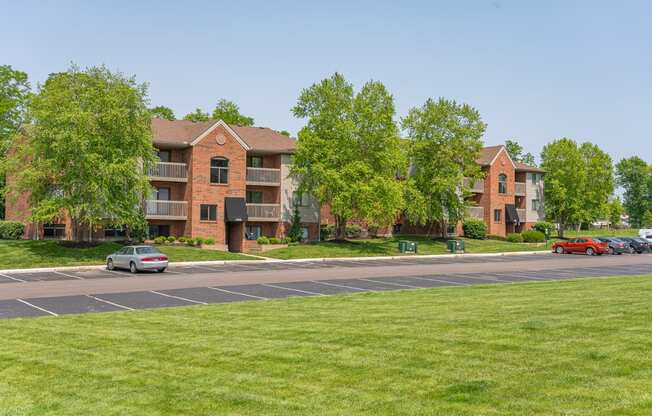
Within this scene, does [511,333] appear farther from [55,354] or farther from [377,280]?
[377,280]

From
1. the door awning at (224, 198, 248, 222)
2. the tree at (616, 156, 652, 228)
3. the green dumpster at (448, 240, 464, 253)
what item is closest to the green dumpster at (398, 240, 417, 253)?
the green dumpster at (448, 240, 464, 253)

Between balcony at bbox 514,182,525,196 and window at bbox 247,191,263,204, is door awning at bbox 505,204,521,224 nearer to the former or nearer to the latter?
balcony at bbox 514,182,525,196

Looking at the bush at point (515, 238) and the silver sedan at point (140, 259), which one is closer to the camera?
the silver sedan at point (140, 259)

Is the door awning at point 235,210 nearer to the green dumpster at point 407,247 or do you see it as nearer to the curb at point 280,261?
the curb at point 280,261

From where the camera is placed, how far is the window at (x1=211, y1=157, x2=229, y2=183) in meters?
47.8

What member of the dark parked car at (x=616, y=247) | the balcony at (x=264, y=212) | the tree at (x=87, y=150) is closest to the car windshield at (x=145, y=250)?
the tree at (x=87, y=150)

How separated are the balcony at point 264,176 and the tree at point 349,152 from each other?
5.31 feet

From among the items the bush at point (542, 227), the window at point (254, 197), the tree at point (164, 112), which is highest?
the tree at point (164, 112)

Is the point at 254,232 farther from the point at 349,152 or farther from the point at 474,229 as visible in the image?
the point at 474,229

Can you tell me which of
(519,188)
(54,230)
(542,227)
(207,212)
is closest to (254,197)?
(207,212)

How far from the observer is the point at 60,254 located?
124 ft

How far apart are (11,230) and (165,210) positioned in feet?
37.9

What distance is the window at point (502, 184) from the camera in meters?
67.1

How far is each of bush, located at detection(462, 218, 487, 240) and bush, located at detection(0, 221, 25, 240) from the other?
1606 inches
